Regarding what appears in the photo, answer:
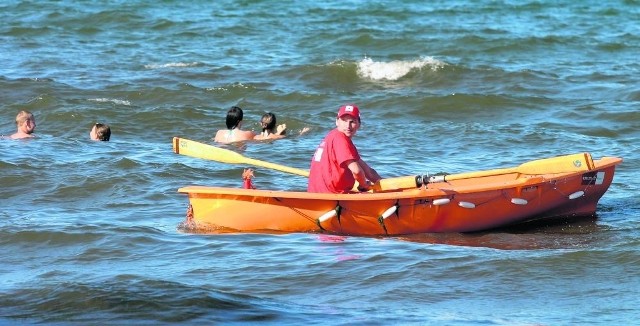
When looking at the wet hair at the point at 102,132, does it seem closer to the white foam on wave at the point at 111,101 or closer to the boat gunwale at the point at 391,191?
the white foam on wave at the point at 111,101

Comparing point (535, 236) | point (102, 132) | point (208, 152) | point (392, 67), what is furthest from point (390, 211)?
point (392, 67)

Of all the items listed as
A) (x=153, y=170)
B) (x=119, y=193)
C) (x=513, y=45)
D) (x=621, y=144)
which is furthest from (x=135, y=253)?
(x=513, y=45)

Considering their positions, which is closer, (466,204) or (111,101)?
(466,204)

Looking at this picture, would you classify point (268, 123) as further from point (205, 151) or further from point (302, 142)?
point (205, 151)

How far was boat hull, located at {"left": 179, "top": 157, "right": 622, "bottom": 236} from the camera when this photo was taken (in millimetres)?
8867

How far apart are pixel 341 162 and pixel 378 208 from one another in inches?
17.6

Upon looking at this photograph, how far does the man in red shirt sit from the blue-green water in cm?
48

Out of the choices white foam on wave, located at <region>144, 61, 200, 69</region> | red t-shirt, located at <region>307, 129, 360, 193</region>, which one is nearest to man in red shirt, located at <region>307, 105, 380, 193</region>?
red t-shirt, located at <region>307, 129, 360, 193</region>

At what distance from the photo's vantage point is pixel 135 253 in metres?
8.46

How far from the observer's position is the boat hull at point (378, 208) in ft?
29.1

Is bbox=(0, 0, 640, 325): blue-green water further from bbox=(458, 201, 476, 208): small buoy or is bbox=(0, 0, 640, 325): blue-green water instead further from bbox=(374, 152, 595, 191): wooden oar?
bbox=(374, 152, 595, 191): wooden oar

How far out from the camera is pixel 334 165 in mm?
9008

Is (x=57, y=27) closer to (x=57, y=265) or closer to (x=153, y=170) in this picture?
(x=153, y=170)

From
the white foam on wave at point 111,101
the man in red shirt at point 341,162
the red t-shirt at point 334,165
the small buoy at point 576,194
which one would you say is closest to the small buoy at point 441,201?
the man in red shirt at point 341,162
